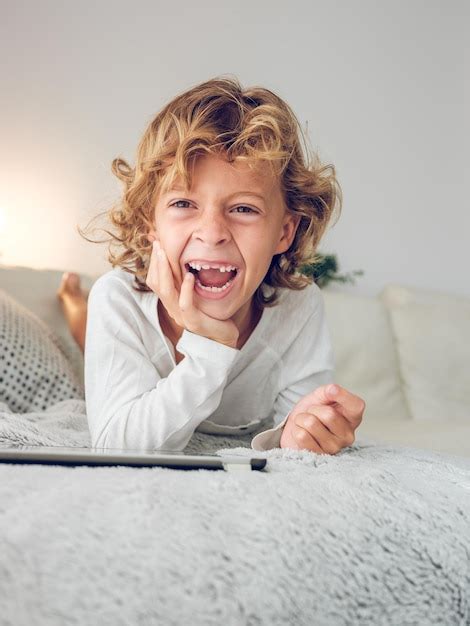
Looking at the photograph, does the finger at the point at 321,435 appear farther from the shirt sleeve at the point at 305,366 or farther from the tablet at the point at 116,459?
the shirt sleeve at the point at 305,366

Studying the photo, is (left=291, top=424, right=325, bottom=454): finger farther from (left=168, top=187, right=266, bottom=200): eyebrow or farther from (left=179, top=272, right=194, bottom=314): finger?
(left=168, top=187, right=266, bottom=200): eyebrow

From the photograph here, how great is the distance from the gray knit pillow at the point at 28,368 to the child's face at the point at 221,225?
54cm

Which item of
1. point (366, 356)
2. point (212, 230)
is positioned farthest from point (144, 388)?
point (366, 356)

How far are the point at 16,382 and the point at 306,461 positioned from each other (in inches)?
35.0

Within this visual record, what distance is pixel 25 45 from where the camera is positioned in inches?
124

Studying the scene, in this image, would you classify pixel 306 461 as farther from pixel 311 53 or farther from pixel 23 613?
pixel 311 53

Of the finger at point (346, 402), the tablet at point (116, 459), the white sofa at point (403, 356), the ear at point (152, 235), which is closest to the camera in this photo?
the tablet at point (116, 459)

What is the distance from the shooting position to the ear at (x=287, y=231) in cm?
129

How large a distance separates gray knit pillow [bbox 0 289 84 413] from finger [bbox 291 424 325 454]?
0.76m

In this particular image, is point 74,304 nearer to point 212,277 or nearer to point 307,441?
point 212,277

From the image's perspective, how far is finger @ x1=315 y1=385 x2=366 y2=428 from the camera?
35.2 inches

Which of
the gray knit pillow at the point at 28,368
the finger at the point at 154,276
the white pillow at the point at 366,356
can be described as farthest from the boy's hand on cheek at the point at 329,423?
the white pillow at the point at 366,356

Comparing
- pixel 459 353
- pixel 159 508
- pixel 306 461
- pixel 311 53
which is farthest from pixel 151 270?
pixel 311 53

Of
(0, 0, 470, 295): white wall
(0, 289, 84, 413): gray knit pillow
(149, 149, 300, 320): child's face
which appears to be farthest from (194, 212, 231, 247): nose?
(0, 0, 470, 295): white wall
